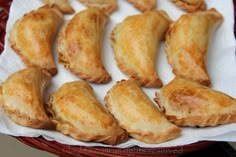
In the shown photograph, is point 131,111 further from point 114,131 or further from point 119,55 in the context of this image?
point 119,55

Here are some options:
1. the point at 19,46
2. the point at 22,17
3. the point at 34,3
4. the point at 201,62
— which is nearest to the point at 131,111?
the point at 201,62

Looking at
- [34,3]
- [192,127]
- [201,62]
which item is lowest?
[192,127]

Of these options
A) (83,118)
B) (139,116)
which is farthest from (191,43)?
(83,118)

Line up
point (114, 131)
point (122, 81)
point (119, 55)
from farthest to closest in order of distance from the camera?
point (119, 55)
point (122, 81)
point (114, 131)

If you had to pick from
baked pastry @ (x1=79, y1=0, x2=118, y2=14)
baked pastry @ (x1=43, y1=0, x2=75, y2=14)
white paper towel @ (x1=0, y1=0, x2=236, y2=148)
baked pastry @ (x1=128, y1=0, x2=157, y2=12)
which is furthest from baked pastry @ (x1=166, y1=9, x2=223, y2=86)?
baked pastry @ (x1=43, y1=0, x2=75, y2=14)

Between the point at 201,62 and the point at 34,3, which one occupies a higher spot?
the point at 34,3

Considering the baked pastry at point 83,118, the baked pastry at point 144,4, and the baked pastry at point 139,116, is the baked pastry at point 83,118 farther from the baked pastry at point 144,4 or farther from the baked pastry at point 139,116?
the baked pastry at point 144,4

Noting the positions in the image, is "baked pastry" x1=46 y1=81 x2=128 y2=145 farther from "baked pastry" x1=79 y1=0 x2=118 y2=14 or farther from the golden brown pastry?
"baked pastry" x1=79 y1=0 x2=118 y2=14
